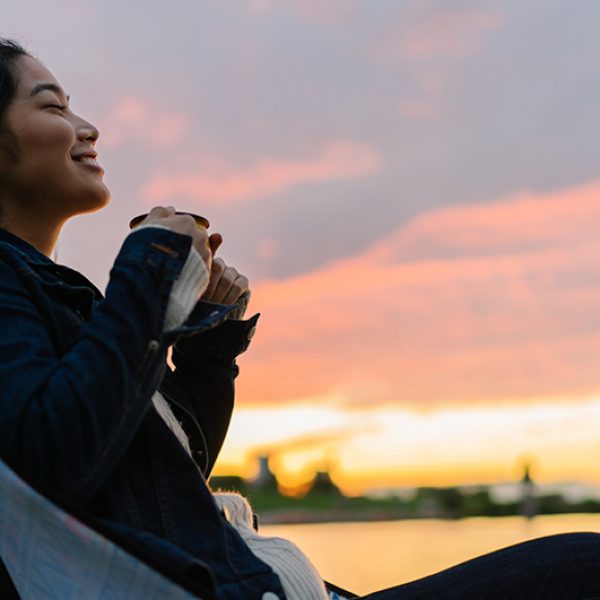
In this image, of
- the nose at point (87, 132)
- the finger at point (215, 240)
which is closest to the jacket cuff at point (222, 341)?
the finger at point (215, 240)

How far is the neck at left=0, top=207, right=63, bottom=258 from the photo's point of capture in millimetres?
1333

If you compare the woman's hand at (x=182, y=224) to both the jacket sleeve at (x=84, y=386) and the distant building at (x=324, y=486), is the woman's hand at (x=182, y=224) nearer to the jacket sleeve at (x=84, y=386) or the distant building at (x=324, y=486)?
the jacket sleeve at (x=84, y=386)

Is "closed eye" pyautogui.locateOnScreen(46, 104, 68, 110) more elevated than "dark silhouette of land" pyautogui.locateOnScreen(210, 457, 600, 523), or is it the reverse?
"closed eye" pyautogui.locateOnScreen(46, 104, 68, 110)

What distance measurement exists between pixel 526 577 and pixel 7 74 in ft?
3.15

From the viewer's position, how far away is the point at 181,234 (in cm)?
112

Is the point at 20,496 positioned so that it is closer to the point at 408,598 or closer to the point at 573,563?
the point at 408,598

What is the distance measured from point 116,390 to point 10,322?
159 mm

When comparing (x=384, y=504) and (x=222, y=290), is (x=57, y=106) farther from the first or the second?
(x=384, y=504)

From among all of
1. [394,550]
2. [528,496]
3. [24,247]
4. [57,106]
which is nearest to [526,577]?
[24,247]

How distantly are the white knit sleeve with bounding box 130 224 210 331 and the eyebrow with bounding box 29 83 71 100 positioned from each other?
14.4 inches

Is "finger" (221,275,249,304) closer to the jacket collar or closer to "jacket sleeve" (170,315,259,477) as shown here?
"jacket sleeve" (170,315,259,477)

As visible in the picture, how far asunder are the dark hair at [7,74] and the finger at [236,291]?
0.39 m

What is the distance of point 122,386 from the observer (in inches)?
38.6

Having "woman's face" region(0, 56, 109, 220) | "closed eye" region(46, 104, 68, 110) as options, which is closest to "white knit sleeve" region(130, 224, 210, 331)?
"woman's face" region(0, 56, 109, 220)
